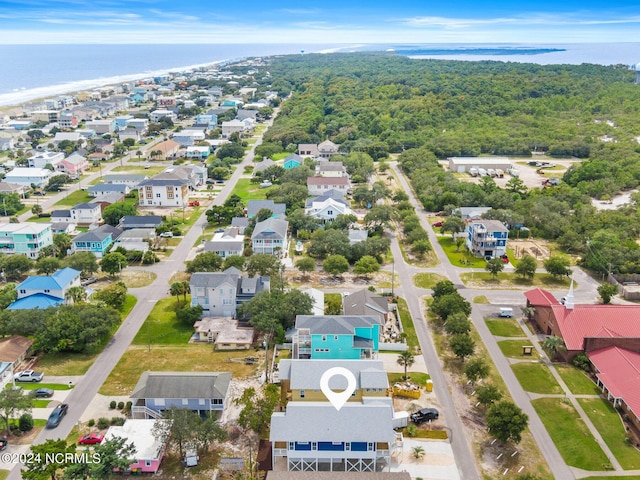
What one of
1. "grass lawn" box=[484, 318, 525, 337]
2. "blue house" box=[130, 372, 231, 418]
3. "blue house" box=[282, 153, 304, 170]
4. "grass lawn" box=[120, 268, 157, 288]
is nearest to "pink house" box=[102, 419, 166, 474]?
"blue house" box=[130, 372, 231, 418]

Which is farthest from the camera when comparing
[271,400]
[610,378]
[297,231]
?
[297,231]

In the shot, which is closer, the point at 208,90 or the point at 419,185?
the point at 419,185

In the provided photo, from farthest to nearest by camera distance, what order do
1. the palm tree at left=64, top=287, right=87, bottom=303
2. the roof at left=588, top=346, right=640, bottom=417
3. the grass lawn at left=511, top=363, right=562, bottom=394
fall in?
1. the palm tree at left=64, top=287, right=87, bottom=303
2. the grass lawn at left=511, top=363, right=562, bottom=394
3. the roof at left=588, top=346, right=640, bottom=417

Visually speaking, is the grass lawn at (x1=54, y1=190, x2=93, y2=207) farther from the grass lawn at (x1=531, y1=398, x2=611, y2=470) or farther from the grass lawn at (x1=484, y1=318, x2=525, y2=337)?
the grass lawn at (x1=531, y1=398, x2=611, y2=470)

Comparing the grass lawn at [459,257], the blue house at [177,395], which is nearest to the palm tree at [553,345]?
the grass lawn at [459,257]

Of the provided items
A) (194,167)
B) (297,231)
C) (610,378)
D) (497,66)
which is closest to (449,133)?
(194,167)

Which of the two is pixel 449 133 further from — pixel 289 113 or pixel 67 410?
pixel 67 410

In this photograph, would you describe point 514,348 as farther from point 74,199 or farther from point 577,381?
point 74,199
